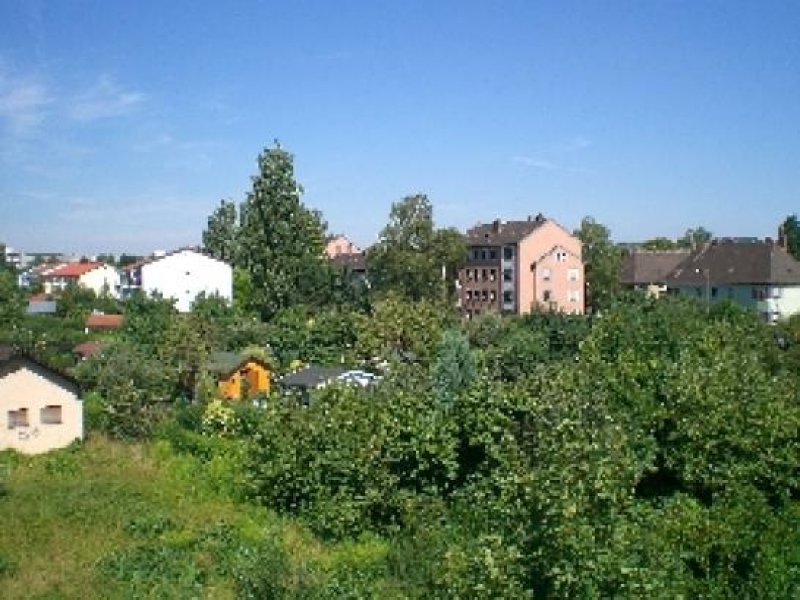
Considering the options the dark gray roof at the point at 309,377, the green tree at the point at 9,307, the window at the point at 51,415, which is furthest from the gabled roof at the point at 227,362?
the green tree at the point at 9,307

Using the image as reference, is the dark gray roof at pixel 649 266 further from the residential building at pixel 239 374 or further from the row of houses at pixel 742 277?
the residential building at pixel 239 374

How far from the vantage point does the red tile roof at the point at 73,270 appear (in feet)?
285

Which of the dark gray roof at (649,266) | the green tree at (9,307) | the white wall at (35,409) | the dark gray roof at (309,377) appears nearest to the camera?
the white wall at (35,409)

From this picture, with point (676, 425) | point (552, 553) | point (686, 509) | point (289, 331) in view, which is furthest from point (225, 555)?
point (289, 331)

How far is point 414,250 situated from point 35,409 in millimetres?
33252

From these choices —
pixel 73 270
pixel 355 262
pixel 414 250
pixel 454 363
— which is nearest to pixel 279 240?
pixel 414 250

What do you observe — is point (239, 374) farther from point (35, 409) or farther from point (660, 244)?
point (660, 244)

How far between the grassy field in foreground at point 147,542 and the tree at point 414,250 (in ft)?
107

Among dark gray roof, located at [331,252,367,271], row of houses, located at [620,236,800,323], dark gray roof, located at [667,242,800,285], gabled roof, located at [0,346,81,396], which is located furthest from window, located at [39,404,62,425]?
dark gray roof, located at [331,252,367,271]

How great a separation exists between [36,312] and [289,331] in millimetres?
28986

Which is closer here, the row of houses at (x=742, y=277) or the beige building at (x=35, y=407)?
the beige building at (x=35, y=407)

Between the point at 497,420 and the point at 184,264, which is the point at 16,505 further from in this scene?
the point at 184,264

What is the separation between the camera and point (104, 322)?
55062 millimetres

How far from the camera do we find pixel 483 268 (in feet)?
212
